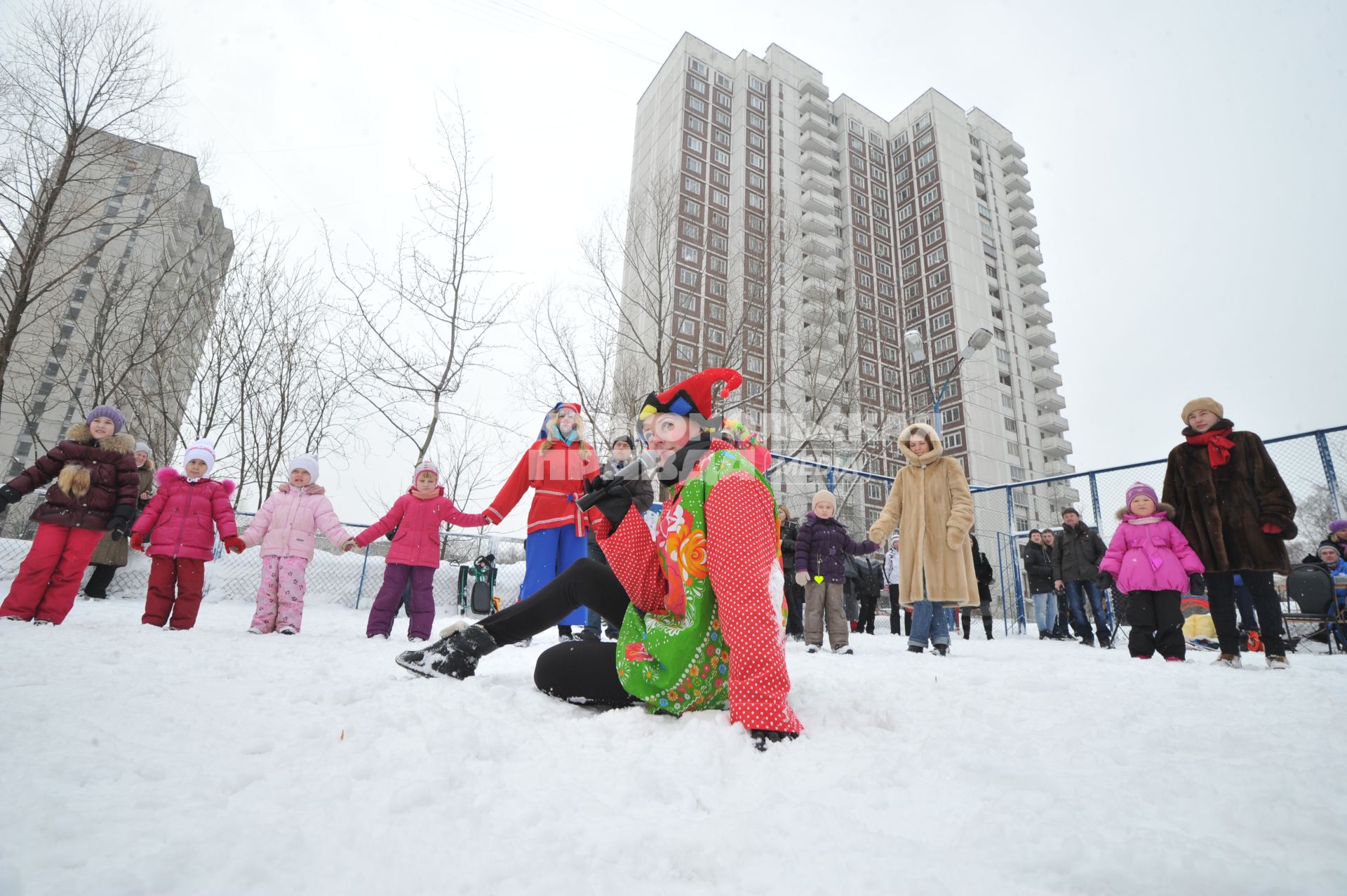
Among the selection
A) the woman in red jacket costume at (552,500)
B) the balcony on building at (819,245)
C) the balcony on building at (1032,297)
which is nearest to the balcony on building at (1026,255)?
the balcony on building at (1032,297)

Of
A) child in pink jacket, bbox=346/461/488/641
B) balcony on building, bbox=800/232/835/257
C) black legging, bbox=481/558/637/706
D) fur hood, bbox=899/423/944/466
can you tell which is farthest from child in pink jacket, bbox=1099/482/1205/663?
balcony on building, bbox=800/232/835/257

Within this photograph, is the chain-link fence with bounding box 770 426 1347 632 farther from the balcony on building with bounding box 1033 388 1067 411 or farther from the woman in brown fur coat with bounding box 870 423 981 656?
the balcony on building with bounding box 1033 388 1067 411

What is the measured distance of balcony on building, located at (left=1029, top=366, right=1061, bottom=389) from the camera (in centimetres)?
5300

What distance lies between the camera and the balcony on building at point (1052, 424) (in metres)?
51.4

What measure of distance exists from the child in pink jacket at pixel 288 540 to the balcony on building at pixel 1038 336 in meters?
60.5

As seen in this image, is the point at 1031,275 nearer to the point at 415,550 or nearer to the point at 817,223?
the point at 817,223

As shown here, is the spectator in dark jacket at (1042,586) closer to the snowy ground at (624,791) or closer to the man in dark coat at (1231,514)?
the man in dark coat at (1231,514)

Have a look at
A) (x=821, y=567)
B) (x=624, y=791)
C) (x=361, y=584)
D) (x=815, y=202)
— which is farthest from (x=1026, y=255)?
(x=624, y=791)

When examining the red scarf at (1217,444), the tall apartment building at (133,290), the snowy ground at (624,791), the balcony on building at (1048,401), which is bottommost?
the snowy ground at (624,791)

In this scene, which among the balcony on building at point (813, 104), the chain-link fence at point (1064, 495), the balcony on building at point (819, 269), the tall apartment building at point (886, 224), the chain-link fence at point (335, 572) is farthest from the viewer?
the balcony on building at point (813, 104)

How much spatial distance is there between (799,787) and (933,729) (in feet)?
2.55

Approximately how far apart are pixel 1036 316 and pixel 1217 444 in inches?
2310

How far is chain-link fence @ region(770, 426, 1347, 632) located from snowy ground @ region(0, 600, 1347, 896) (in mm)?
4803

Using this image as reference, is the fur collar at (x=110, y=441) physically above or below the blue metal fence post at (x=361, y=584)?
above
